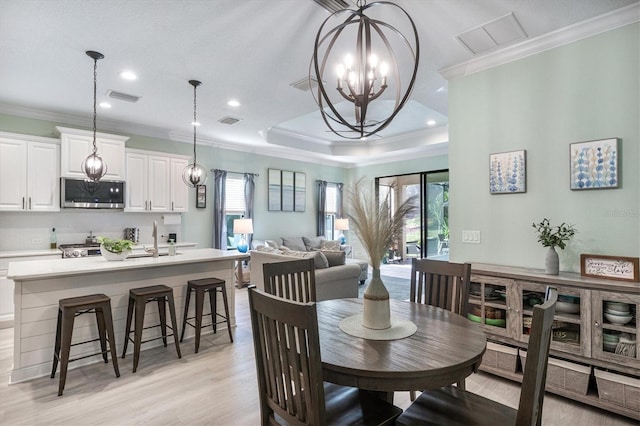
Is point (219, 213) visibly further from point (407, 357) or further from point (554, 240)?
point (407, 357)

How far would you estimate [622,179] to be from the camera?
2.52 meters

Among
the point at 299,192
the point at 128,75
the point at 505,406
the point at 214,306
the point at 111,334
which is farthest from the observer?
the point at 299,192

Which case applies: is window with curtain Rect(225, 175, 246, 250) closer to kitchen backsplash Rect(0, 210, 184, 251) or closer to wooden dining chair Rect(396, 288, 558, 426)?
kitchen backsplash Rect(0, 210, 184, 251)

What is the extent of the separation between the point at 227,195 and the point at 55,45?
13.7 feet

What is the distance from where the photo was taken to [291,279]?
2381 mm

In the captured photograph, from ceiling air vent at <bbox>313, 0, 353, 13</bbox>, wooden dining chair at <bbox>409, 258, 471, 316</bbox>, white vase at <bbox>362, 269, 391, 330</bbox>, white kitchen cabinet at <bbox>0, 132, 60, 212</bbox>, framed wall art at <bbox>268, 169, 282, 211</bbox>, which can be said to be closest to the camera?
white vase at <bbox>362, 269, 391, 330</bbox>

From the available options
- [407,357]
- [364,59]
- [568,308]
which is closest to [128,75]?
[364,59]

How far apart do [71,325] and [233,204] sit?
4.54 meters

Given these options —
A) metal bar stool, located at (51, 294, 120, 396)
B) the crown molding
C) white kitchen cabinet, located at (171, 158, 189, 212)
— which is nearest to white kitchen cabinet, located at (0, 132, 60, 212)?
white kitchen cabinet, located at (171, 158, 189, 212)

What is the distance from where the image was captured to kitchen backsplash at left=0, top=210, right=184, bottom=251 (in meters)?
4.62

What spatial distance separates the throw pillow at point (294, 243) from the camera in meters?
7.40

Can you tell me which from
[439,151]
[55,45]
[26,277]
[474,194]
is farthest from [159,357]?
[439,151]

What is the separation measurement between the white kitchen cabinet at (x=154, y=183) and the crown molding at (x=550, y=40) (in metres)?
4.48

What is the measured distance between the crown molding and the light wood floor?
2.81 meters
